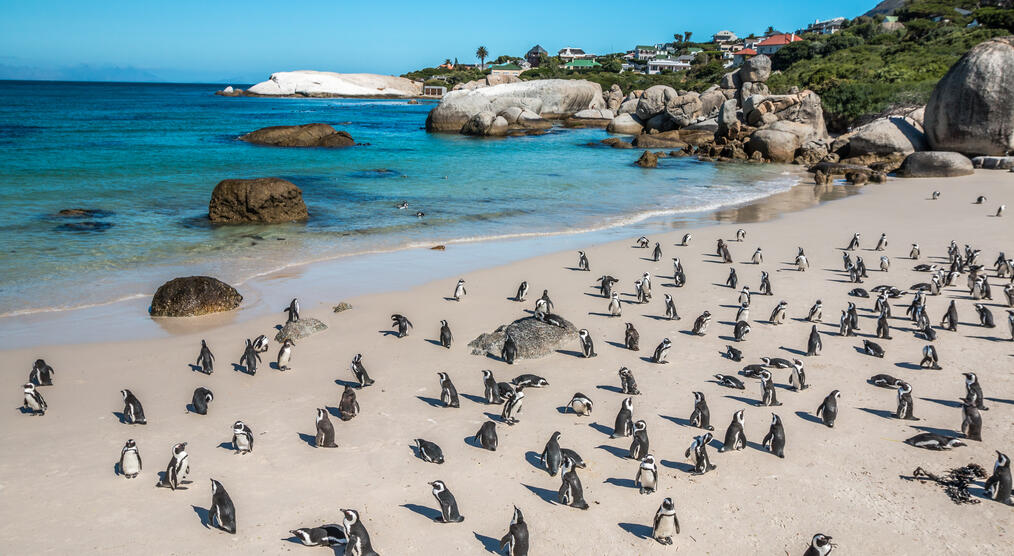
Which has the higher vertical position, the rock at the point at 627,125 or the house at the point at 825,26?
the house at the point at 825,26

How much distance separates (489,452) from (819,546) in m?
Result: 3.91

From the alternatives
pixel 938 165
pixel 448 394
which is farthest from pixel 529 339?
pixel 938 165

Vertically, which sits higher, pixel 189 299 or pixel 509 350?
pixel 189 299

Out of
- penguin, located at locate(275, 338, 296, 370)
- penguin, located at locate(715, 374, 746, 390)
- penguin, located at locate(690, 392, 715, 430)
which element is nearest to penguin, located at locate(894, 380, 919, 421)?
penguin, located at locate(715, 374, 746, 390)

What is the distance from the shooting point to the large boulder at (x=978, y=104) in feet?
109

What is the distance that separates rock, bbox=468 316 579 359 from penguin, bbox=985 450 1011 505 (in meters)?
6.44

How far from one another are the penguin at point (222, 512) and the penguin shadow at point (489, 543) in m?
2.52

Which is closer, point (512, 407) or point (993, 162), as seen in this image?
point (512, 407)

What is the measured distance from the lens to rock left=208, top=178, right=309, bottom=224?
24.7 metres

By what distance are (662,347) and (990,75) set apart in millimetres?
32155

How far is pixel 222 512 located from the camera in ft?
23.4

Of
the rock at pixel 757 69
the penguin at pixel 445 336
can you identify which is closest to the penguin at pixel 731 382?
the penguin at pixel 445 336

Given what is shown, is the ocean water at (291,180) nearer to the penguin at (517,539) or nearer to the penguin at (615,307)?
the penguin at (615,307)

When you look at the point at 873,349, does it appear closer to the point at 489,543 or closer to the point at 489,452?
the point at 489,452
